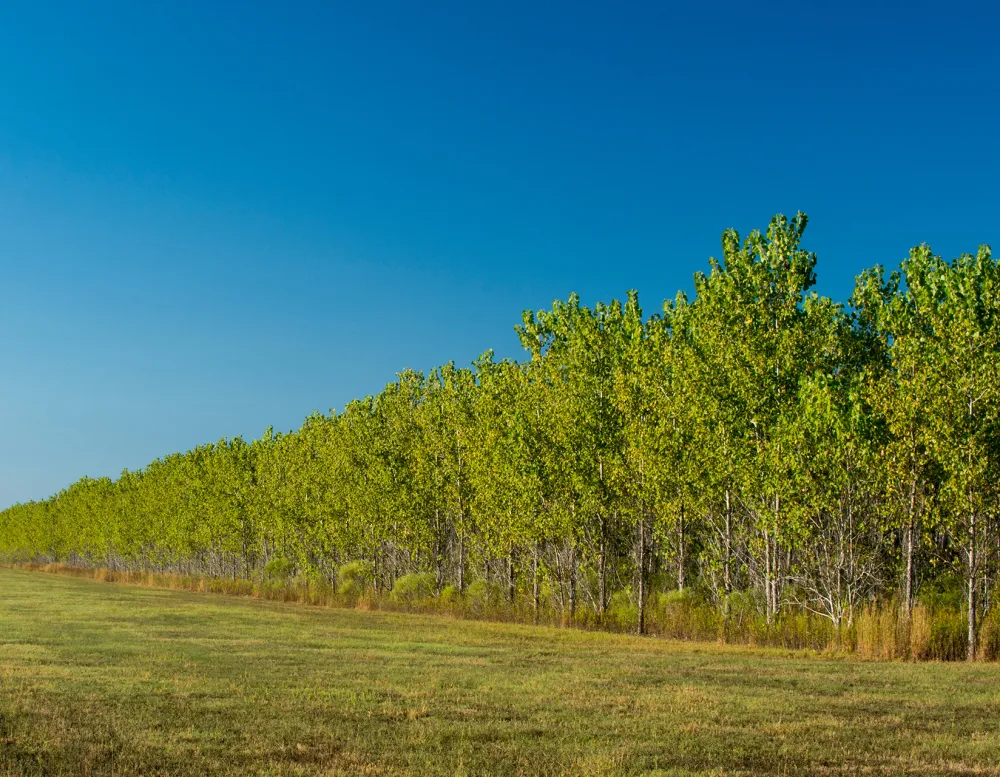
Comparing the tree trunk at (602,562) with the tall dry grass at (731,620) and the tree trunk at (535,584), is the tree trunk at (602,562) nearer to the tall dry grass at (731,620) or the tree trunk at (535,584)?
the tall dry grass at (731,620)

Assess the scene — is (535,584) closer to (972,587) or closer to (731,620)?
(731,620)

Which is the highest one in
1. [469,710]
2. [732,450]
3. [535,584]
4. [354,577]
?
[732,450]

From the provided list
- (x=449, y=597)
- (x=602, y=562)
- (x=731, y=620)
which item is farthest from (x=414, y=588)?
(x=731, y=620)

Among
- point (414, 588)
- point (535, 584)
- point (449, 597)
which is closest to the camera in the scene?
point (535, 584)

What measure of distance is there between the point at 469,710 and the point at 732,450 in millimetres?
16495

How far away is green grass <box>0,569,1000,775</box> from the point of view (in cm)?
1015

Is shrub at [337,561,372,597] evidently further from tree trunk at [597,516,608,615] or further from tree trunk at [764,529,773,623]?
tree trunk at [764,529,773,623]

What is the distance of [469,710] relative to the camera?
1313cm

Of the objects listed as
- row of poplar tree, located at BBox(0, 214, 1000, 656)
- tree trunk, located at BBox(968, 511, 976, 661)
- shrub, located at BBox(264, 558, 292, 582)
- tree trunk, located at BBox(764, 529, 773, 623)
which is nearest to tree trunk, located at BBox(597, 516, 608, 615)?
row of poplar tree, located at BBox(0, 214, 1000, 656)

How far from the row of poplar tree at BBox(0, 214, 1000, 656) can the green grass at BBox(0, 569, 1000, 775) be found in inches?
202

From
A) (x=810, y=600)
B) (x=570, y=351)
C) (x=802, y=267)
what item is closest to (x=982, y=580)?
(x=810, y=600)

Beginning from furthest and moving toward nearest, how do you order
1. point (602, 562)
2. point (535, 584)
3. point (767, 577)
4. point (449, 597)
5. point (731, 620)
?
1. point (449, 597)
2. point (535, 584)
3. point (602, 562)
4. point (731, 620)
5. point (767, 577)

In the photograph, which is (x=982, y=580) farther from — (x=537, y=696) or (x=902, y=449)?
(x=537, y=696)

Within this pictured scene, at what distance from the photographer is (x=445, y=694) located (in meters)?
14.5
